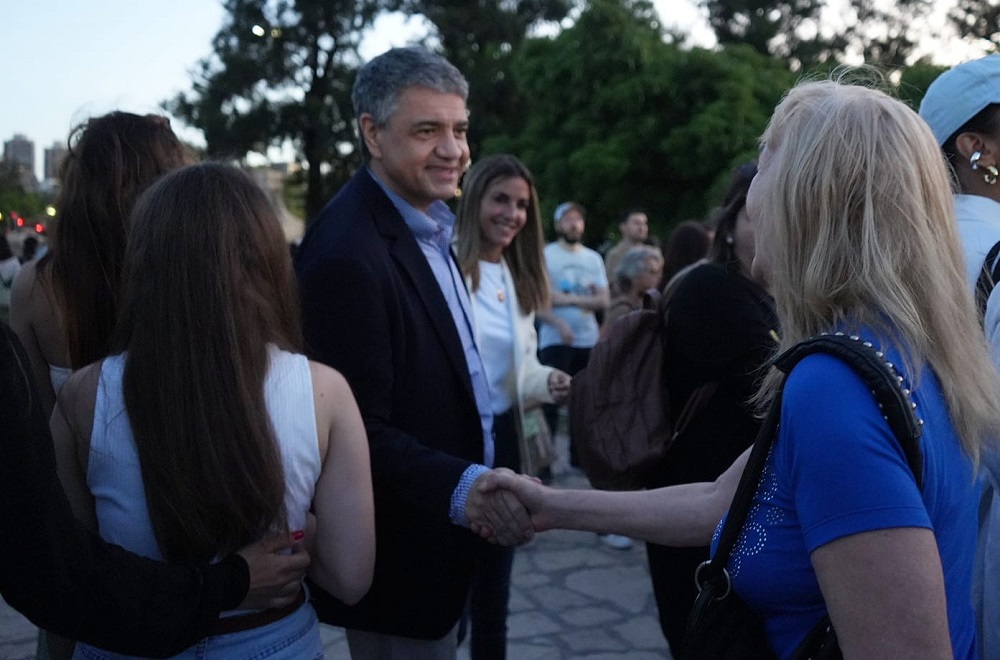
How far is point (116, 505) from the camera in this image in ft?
5.86

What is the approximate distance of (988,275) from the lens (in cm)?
210

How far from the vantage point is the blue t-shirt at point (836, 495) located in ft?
4.06

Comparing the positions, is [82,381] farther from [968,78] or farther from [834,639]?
[968,78]

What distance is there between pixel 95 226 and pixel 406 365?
0.88m

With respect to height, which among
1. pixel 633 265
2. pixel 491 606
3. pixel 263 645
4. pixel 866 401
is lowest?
pixel 491 606

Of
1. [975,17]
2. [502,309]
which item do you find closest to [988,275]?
[502,309]

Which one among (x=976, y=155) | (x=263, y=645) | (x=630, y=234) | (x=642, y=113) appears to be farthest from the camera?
(x=642, y=113)

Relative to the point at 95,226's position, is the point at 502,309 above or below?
below

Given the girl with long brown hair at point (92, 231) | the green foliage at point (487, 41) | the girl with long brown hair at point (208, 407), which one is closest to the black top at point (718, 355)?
the girl with long brown hair at point (208, 407)

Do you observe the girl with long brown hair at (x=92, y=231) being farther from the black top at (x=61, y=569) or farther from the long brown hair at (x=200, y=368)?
the black top at (x=61, y=569)

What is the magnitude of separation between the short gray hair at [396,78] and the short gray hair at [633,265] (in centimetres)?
451

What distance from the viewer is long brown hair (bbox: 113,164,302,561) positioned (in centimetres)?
172

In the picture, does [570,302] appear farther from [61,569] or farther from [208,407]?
[61,569]

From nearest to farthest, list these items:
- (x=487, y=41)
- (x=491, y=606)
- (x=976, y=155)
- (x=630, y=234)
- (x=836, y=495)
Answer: (x=836, y=495) → (x=976, y=155) → (x=491, y=606) → (x=630, y=234) → (x=487, y=41)
